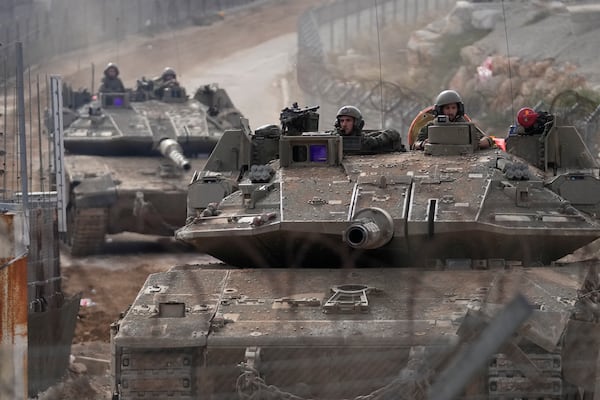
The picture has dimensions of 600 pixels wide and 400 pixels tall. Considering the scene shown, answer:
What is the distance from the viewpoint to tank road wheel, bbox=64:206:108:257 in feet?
86.0

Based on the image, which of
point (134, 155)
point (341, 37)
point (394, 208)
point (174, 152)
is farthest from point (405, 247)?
point (341, 37)

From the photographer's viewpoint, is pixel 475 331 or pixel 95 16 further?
pixel 95 16

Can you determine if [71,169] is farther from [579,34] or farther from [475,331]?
[475,331]

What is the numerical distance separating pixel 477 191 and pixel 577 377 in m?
3.82

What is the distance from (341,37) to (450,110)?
82.3 feet

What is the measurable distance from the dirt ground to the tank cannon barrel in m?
1.59

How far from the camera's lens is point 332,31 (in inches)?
1650

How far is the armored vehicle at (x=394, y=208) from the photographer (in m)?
14.3

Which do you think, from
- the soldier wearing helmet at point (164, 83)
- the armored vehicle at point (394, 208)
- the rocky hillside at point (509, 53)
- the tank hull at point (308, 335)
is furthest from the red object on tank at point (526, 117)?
the soldier wearing helmet at point (164, 83)

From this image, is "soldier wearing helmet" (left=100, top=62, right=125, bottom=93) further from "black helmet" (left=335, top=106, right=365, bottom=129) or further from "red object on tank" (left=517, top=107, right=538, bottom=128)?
"red object on tank" (left=517, top=107, right=538, bottom=128)

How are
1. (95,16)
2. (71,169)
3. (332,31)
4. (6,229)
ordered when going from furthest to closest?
(95,16), (332,31), (71,169), (6,229)

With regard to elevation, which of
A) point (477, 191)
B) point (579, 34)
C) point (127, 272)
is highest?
point (579, 34)

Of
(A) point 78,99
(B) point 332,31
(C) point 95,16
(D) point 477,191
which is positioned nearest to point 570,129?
(D) point 477,191

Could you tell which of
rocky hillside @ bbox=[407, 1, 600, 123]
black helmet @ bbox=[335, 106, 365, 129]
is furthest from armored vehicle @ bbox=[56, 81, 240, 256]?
black helmet @ bbox=[335, 106, 365, 129]
